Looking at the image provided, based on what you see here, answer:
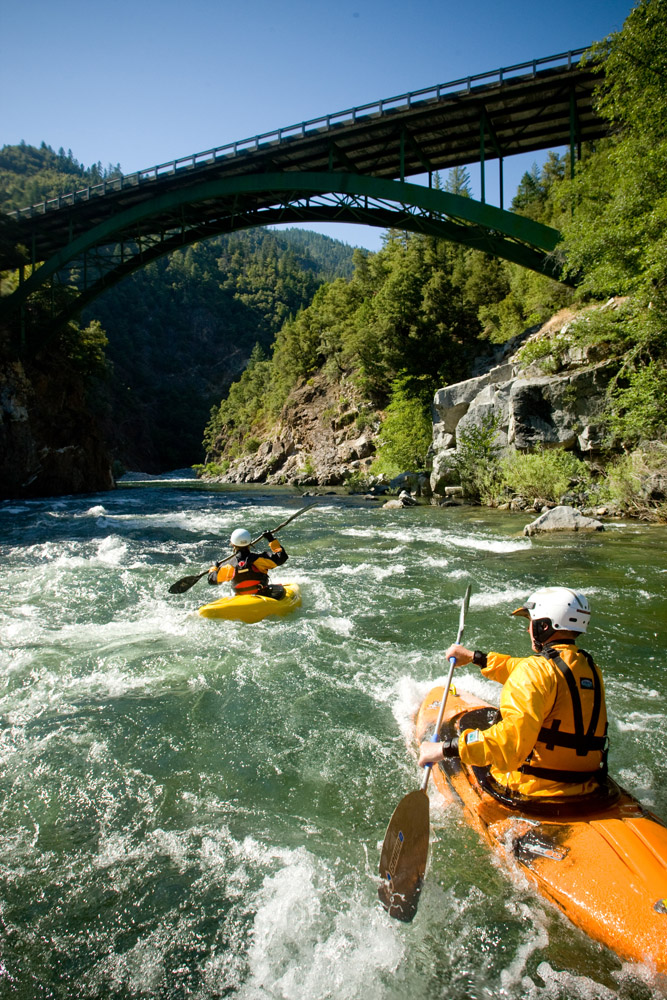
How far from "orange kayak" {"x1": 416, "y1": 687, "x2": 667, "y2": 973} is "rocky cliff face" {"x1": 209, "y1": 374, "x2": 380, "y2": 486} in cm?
2537

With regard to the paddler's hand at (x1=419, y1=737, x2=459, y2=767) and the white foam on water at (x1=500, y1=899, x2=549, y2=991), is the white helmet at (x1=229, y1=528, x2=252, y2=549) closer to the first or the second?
the paddler's hand at (x1=419, y1=737, x2=459, y2=767)

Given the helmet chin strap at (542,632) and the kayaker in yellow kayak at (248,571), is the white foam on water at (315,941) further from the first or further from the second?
the kayaker in yellow kayak at (248,571)

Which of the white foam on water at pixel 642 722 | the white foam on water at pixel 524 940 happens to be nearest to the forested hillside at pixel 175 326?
the white foam on water at pixel 642 722

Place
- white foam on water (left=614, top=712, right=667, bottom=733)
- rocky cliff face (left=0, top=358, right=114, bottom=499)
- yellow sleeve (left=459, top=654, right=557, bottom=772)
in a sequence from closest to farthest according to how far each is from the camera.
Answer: yellow sleeve (left=459, top=654, right=557, bottom=772)
white foam on water (left=614, top=712, right=667, bottom=733)
rocky cliff face (left=0, top=358, right=114, bottom=499)

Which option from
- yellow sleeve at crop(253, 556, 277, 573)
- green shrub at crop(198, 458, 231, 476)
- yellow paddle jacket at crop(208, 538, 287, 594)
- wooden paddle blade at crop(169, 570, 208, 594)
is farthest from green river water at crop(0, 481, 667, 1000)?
green shrub at crop(198, 458, 231, 476)

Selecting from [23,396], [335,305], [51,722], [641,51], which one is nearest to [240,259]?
[335,305]

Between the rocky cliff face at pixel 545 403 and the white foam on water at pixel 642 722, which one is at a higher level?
the rocky cliff face at pixel 545 403

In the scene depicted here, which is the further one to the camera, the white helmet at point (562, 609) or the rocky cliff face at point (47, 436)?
the rocky cliff face at point (47, 436)

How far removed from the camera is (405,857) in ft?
7.75

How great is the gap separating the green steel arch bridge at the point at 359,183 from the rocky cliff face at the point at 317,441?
12028 millimetres

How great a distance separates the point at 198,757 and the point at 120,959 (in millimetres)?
1397

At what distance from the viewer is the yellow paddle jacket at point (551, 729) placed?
2.37m

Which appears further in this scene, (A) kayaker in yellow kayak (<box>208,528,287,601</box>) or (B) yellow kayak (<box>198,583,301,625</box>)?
(A) kayaker in yellow kayak (<box>208,528,287,601</box>)

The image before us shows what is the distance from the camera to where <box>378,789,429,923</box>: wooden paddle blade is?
224 centimetres
